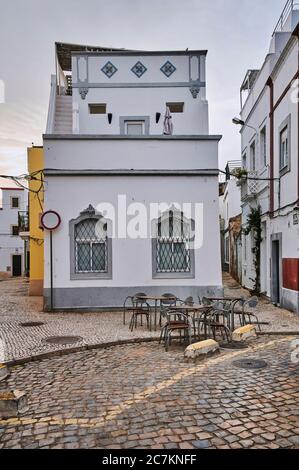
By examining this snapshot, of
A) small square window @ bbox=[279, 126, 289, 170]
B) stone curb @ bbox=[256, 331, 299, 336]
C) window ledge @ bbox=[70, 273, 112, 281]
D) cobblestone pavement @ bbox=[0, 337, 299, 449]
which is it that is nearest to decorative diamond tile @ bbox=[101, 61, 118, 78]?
small square window @ bbox=[279, 126, 289, 170]

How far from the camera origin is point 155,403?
16.6 ft

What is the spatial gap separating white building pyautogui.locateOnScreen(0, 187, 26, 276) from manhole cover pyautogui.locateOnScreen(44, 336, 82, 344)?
116 ft

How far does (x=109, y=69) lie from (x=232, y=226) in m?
12.7

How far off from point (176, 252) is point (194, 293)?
138 centimetres

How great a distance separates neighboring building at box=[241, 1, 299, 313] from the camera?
11.9 m

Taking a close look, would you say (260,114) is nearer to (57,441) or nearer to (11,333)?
(11,333)

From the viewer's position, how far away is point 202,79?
17.0m

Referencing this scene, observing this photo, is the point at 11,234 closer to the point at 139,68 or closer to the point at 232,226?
the point at 232,226

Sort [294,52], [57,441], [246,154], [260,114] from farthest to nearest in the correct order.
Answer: [246,154], [260,114], [294,52], [57,441]

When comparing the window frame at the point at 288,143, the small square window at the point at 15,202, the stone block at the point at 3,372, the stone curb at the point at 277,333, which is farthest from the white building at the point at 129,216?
the small square window at the point at 15,202

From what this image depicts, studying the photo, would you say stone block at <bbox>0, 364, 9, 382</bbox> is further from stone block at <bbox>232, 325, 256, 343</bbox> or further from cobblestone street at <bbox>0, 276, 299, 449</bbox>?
stone block at <bbox>232, 325, 256, 343</bbox>

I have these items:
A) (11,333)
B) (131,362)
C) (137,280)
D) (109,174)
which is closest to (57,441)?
(131,362)

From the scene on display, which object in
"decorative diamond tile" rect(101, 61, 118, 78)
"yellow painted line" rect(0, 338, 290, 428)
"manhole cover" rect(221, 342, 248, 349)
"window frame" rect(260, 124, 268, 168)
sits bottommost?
"manhole cover" rect(221, 342, 248, 349)

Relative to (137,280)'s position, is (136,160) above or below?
above
